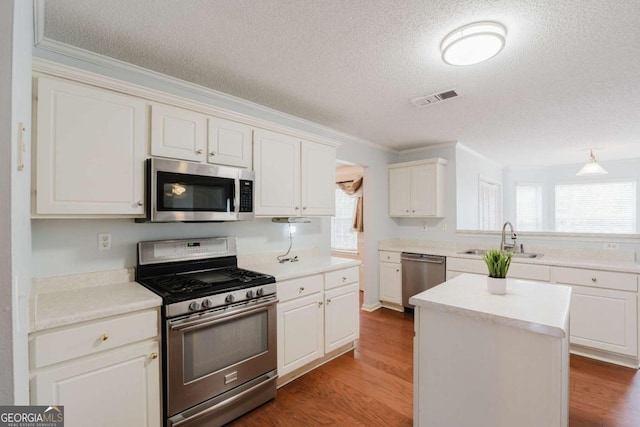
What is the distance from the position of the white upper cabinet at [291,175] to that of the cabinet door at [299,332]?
80 cm

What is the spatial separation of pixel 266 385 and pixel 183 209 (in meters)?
1.38

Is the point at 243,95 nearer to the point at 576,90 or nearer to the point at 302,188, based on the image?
the point at 302,188

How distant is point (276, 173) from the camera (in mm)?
2613

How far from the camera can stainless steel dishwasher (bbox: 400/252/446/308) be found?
3781mm

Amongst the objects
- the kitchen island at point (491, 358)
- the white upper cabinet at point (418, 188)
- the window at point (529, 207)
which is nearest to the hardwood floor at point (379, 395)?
the kitchen island at point (491, 358)

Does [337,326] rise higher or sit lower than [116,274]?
lower

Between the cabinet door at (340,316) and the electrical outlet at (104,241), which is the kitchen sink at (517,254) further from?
the electrical outlet at (104,241)

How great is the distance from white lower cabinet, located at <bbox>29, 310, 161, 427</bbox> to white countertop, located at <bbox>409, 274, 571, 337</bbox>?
1499 millimetres

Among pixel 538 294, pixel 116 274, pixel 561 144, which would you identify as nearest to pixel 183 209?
pixel 116 274

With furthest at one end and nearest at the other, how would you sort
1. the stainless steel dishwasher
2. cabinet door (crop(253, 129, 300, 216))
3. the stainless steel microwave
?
the stainless steel dishwasher < cabinet door (crop(253, 129, 300, 216)) < the stainless steel microwave

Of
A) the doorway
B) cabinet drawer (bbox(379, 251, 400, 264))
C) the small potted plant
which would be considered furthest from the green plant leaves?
the doorway

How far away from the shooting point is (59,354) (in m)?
1.37

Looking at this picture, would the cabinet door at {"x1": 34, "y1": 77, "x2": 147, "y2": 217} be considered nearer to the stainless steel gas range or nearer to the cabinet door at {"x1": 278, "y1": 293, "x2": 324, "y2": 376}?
the stainless steel gas range

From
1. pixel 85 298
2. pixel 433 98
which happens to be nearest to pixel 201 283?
pixel 85 298
